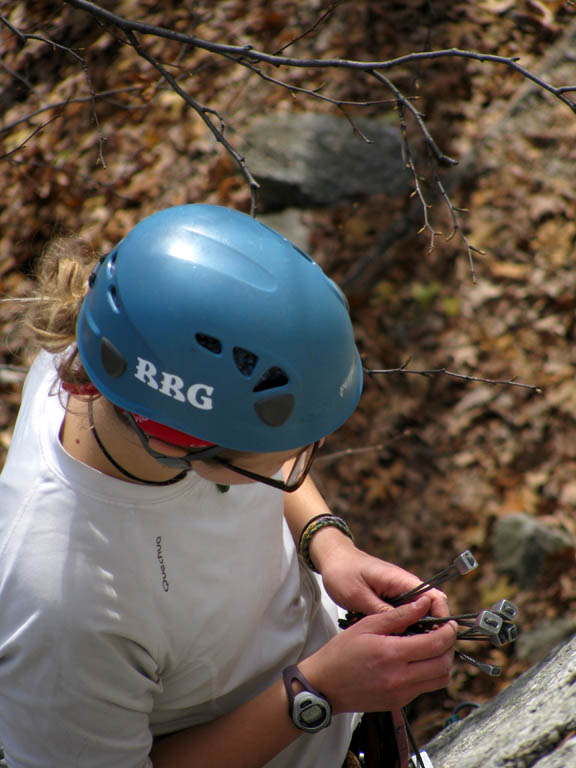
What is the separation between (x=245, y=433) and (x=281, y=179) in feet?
12.4

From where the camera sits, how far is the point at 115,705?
4.77 ft

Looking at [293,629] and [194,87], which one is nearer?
[293,629]

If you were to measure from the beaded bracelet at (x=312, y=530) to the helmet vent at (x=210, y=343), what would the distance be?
2.93ft

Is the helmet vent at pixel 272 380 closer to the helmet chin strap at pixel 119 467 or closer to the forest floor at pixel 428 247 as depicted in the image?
the helmet chin strap at pixel 119 467

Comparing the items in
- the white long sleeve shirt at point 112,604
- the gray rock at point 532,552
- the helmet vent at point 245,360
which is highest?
the helmet vent at point 245,360

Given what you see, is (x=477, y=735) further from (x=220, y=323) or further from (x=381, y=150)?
(x=381, y=150)

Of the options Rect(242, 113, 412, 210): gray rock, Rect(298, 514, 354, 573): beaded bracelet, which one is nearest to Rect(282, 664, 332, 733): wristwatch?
Rect(298, 514, 354, 573): beaded bracelet

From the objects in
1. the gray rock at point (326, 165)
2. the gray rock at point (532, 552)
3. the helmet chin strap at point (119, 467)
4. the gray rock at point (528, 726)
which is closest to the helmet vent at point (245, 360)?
the helmet chin strap at point (119, 467)

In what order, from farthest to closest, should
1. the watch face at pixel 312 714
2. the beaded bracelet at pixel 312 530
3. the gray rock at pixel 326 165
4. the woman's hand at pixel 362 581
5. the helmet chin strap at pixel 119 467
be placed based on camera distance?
1. the gray rock at pixel 326 165
2. the beaded bracelet at pixel 312 530
3. the woman's hand at pixel 362 581
4. the watch face at pixel 312 714
5. the helmet chin strap at pixel 119 467

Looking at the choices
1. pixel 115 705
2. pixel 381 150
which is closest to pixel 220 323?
pixel 115 705

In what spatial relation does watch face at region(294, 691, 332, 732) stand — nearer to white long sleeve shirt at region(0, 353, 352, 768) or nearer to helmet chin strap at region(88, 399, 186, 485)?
white long sleeve shirt at region(0, 353, 352, 768)

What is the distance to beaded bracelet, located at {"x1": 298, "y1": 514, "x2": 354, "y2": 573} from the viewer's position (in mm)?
2066

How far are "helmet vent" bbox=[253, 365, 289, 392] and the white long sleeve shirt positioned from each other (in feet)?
1.07

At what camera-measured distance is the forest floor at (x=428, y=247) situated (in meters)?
3.99
